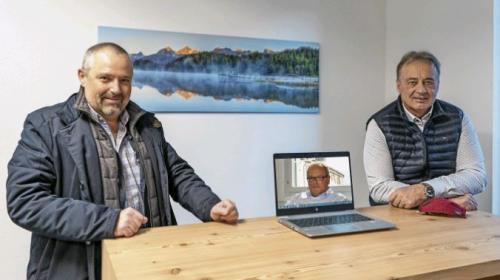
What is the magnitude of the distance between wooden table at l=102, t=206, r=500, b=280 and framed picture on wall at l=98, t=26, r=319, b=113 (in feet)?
4.10

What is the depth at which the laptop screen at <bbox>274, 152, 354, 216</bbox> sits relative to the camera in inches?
54.8

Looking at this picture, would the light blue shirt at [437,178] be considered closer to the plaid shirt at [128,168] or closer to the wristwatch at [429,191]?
the wristwatch at [429,191]

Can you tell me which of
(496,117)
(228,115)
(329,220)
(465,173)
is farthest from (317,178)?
(496,117)

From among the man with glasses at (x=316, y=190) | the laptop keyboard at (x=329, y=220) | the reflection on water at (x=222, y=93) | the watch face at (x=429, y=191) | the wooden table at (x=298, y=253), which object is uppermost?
the reflection on water at (x=222, y=93)

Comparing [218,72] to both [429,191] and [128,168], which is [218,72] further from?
[429,191]

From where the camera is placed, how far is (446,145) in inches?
76.5

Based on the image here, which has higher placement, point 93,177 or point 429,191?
point 93,177

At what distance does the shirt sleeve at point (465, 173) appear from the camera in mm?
1758

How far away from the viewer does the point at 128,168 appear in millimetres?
1561

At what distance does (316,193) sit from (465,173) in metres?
0.88

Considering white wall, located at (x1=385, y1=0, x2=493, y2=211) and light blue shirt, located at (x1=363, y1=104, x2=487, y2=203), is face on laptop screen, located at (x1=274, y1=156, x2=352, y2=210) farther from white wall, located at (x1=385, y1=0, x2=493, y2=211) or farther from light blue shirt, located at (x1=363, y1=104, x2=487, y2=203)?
white wall, located at (x1=385, y1=0, x2=493, y2=211)

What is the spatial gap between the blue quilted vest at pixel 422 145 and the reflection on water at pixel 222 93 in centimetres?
88

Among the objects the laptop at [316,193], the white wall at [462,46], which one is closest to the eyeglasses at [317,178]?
the laptop at [316,193]

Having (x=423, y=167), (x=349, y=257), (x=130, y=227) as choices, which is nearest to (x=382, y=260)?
(x=349, y=257)
